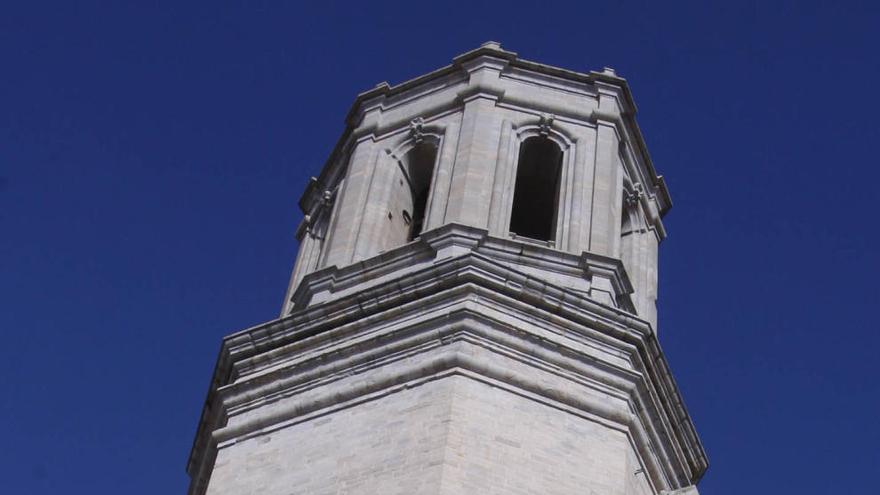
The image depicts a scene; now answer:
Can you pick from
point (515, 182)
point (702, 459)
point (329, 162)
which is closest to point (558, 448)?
point (702, 459)

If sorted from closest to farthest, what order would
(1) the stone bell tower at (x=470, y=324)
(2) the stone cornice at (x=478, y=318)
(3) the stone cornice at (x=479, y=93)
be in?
(1) the stone bell tower at (x=470, y=324) < (2) the stone cornice at (x=478, y=318) < (3) the stone cornice at (x=479, y=93)

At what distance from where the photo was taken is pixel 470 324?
763 inches

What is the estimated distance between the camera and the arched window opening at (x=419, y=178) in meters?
24.4

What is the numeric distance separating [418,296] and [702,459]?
4.47 meters

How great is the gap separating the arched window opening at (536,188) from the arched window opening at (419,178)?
1336 millimetres

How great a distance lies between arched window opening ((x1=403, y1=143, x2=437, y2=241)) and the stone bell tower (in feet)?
0.11

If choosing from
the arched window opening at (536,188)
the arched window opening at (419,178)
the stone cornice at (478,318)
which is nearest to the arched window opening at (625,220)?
the arched window opening at (536,188)

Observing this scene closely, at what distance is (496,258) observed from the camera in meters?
21.3

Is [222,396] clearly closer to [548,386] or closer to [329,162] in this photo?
[548,386]

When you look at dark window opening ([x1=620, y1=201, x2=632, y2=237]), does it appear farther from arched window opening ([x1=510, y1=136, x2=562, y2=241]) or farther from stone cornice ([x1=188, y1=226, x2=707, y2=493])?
stone cornice ([x1=188, y1=226, x2=707, y2=493])

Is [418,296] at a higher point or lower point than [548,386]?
higher

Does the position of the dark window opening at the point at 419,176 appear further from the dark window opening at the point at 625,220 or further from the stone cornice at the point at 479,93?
the dark window opening at the point at 625,220

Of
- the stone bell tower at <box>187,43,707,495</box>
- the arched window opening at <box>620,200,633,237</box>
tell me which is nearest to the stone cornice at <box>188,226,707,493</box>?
the stone bell tower at <box>187,43,707,495</box>

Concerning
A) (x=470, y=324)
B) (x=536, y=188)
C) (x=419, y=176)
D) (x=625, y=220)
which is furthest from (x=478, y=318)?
(x=536, y=188)
